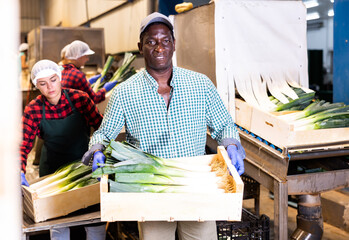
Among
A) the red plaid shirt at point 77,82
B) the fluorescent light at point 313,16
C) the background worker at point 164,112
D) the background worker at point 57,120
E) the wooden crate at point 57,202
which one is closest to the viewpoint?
the background worker at point 164,112

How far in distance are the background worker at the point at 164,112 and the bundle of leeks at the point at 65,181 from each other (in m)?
0.70

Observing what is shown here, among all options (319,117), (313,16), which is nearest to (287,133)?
(319,117)

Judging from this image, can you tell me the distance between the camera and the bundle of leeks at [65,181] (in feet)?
10.2

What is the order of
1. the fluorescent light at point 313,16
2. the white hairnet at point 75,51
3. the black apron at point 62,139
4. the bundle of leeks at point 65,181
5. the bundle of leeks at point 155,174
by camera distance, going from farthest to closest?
the fluorescent light at point 313,16
the white hairnet at point 75,51
the black apron at point 62,139
the bundle of leeks at point 65,181
the bundle of leeks at point 155,174

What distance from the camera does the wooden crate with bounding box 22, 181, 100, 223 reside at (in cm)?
289

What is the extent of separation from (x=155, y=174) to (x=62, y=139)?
5.24 feet

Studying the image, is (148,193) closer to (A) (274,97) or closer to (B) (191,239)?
(B) (191,239)

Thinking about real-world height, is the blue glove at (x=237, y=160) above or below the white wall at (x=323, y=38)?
below

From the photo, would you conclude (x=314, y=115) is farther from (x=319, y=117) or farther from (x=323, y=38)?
Result: (x=323, y=38)

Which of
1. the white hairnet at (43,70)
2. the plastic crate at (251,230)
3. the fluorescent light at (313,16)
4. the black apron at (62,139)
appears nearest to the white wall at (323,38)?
the fluorescent light at (313,16)

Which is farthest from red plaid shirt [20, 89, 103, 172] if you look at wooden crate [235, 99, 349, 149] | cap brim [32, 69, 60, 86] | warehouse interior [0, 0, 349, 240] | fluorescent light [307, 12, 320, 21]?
fluorescent light [307, 12, 320, 21]

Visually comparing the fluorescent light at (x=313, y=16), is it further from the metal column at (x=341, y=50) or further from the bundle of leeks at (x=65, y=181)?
the bundle of leeks at (x=65, y=181)

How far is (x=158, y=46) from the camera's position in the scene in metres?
2.47

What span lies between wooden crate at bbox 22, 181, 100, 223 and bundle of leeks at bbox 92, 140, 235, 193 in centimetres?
79
